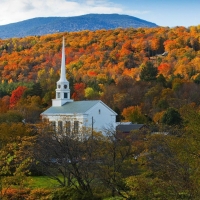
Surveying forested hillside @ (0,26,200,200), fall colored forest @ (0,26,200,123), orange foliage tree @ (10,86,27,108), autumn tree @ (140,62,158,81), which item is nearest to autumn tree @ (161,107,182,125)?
forested hillside @ (0,26,200,200)

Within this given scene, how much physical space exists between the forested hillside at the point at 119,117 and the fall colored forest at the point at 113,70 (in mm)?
182

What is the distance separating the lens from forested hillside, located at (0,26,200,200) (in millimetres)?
19984

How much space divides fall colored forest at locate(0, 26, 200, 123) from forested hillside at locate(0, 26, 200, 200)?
18 cm

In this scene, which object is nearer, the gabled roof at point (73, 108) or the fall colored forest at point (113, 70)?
the gabled roof at point (73, 108)

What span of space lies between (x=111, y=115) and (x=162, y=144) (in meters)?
27.2

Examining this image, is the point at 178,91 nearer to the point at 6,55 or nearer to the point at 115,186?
the point at 115,186

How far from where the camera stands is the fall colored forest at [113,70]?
214 feet

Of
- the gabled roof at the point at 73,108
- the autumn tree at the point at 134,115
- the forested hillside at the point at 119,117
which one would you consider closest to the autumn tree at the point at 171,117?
the forested hillside at the point at 119,117

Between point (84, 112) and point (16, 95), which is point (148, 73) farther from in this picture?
point (84, 112)

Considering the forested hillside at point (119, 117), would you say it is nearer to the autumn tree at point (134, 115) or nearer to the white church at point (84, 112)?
the autumn tree at point (134, 115)

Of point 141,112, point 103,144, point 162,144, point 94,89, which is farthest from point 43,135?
point 94,89

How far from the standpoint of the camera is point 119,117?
63594 millimetres

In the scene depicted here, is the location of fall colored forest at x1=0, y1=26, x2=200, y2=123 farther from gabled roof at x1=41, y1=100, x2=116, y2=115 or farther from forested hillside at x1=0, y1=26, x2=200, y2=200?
gabled roof at x1=41, y1=100, x2=116, y2=115

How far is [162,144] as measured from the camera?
30.5 meters
